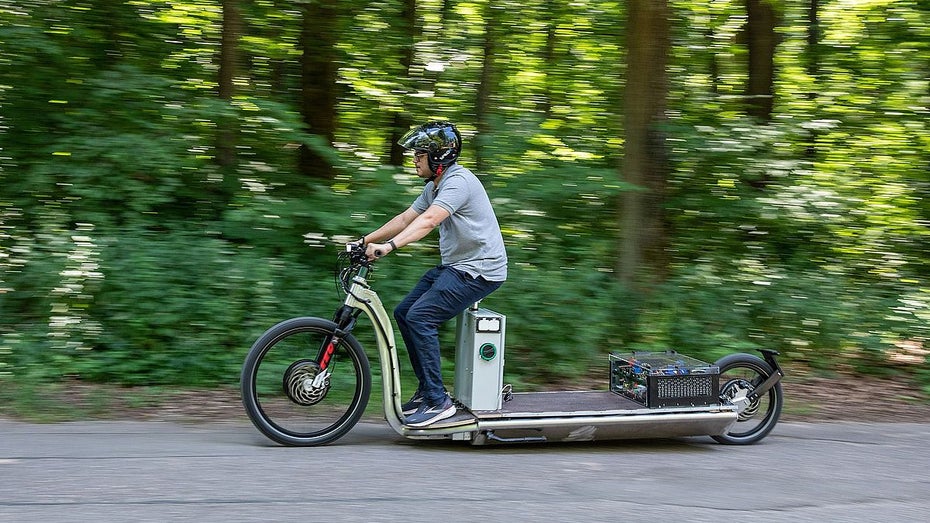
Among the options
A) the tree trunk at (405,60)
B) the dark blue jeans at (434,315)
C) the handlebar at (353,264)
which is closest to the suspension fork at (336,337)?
the handlebar at (353,264)

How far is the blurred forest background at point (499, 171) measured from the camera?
→ 325 inches

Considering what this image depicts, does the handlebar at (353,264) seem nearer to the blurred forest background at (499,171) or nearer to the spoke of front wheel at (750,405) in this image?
the blurred forest background at (499,171)

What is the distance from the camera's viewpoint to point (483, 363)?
6.20 metres

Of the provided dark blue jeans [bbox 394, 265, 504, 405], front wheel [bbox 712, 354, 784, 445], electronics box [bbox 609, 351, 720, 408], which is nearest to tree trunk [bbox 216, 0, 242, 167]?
dark blue jeans [bbox 394, 265, 504, 405]

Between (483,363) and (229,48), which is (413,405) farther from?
(229,48)

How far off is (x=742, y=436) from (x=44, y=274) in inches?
240

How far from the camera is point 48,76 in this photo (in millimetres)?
8977

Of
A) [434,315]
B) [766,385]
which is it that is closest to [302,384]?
[434,315]

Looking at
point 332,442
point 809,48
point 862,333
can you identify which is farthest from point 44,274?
point 809,48

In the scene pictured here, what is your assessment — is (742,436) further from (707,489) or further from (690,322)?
(690,322)

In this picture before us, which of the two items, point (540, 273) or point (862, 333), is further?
point (862, 333)

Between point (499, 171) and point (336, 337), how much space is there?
3804 mm

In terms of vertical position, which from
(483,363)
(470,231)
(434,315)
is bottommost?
(483,363)

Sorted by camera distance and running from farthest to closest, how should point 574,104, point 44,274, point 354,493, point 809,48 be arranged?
1. point 809,48
2. point 574,104
3. point 44,274
4. point 354,493
